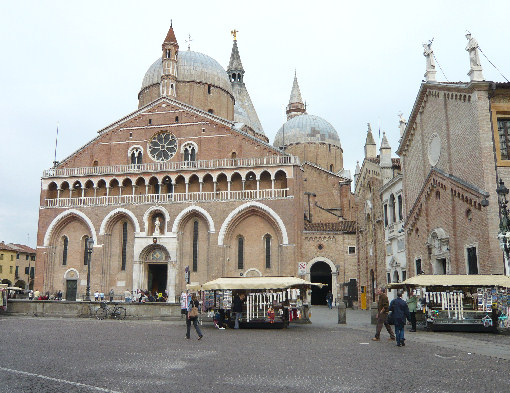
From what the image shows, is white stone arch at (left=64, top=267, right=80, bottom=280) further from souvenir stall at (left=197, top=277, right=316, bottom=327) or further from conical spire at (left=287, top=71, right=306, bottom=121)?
conical spire at (left=287, top=71, right=306, bottom=121)

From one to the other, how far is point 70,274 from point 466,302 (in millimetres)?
32708

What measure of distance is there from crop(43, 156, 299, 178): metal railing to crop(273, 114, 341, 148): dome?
20.9 meters

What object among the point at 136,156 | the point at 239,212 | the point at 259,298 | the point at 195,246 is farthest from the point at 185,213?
the point at 259,298

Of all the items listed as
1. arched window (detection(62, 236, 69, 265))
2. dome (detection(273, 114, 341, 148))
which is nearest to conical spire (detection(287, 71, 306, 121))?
dome (detection(273, 114, 341, 148))

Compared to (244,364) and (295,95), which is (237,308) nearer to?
(244,364)

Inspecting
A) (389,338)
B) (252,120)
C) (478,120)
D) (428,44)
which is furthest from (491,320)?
(252,120)

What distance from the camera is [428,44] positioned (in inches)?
1021

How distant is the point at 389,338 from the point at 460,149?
1026cm

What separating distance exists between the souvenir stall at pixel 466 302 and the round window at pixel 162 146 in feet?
90.3

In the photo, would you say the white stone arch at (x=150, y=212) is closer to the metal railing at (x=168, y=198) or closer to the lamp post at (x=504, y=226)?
the metal railing at (x=168, y=198)

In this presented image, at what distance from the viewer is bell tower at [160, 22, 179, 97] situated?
4534cm

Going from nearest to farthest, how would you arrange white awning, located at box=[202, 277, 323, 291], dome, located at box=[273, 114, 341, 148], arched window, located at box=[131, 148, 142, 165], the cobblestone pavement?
the cobblestone pavement < white awning, located at box=[202, 277, 323, 291] < arched window, located at box=[131, 148, 142, 165] < dome, located at box=[273, 114, 341, 148]

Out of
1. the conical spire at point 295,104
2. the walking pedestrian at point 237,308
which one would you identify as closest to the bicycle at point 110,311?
the walking pedestrian at point 237,308

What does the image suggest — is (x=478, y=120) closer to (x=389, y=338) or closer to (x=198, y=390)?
(x=389, y=338)
